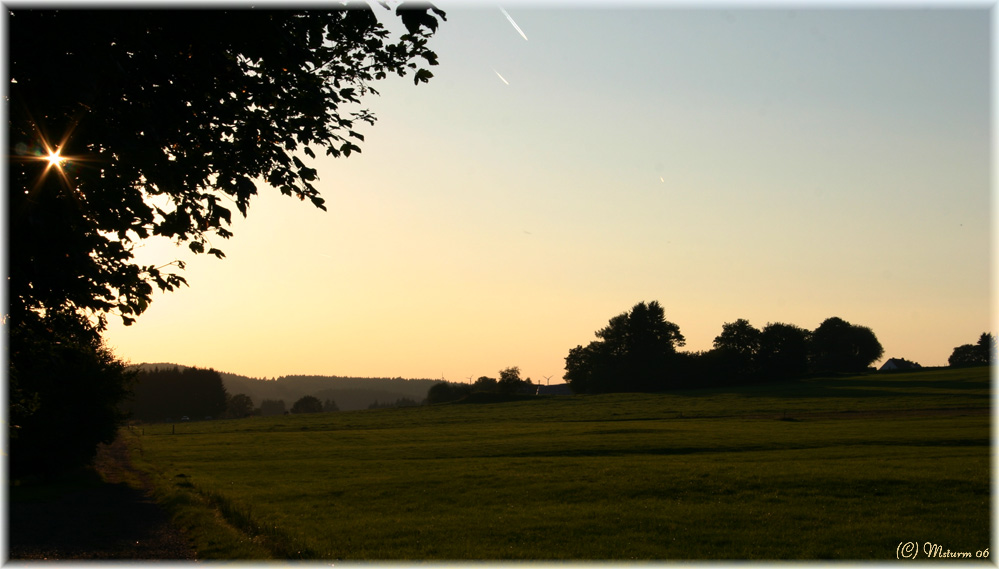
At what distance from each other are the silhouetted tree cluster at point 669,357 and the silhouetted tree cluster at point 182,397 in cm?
9207

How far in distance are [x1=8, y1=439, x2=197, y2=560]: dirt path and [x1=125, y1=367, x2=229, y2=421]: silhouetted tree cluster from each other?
15414 centimetres

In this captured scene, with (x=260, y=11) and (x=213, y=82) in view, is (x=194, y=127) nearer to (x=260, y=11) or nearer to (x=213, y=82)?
(x=213, y=82)

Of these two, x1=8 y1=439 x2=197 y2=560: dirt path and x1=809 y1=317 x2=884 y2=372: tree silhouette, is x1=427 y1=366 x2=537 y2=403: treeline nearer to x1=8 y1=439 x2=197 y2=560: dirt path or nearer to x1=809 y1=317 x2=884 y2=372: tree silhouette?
x1=809 y1=317 x2=884 y2=372: tree silhouette

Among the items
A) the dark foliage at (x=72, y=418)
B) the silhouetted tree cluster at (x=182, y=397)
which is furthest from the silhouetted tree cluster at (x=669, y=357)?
the dark foliage at (x=72, y=418)

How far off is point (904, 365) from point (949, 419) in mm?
151458

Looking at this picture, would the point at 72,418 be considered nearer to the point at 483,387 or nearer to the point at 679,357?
the point at 679,357

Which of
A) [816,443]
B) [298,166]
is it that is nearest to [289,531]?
[298,166]

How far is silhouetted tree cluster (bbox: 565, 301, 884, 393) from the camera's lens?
138000mm

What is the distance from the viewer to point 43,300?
38.2 ft

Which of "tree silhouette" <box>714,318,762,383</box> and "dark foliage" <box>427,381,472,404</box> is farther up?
"tree silhouette" <box>714,318,762,383</box>

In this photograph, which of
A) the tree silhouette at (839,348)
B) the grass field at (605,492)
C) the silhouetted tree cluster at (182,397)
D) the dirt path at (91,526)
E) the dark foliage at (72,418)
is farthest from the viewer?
the silhouetted tree cluster at (182,397)

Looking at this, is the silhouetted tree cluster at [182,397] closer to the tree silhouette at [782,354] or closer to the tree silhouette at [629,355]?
the tree silhouette at [629,355]

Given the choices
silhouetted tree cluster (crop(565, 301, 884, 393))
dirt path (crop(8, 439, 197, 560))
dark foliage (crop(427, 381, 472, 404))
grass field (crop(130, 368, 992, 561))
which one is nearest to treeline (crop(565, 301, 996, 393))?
silhouetted tree cluster (crop(565, 301, 884, 393))

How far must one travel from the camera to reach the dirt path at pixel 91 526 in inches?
688
